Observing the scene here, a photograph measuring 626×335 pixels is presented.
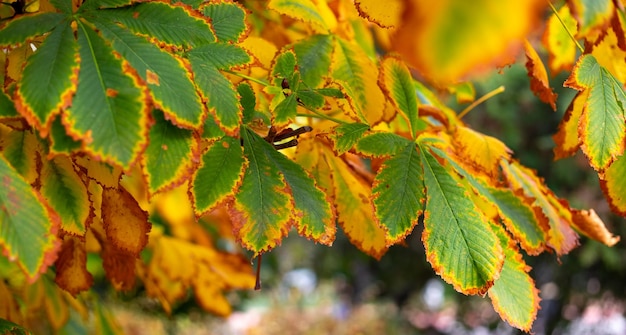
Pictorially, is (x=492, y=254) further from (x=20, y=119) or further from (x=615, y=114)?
(x=20, y=119)

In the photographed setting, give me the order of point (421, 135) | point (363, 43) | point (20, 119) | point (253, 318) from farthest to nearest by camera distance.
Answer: point (253, 318) < point (363, 43) < point (421, 135) < point (20, 119)

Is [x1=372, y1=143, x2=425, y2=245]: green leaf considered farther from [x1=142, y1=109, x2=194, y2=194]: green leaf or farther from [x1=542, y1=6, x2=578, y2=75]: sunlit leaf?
[x1=542, y1=6, x2=578, y2=75]: sunlit leaf

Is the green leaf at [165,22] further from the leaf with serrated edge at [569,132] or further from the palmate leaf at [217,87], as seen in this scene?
the leaf with serrated edge at [569,132]

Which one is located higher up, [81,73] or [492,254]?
[81,73]

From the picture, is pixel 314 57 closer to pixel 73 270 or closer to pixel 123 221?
pixel 123 221

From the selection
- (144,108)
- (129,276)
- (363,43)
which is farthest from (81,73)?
(363,43)

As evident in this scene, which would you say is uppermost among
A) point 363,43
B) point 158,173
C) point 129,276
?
point 158,173

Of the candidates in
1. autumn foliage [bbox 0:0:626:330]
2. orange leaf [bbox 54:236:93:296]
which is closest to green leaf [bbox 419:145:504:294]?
autumn foliage [bbox 0:0:626:330]
